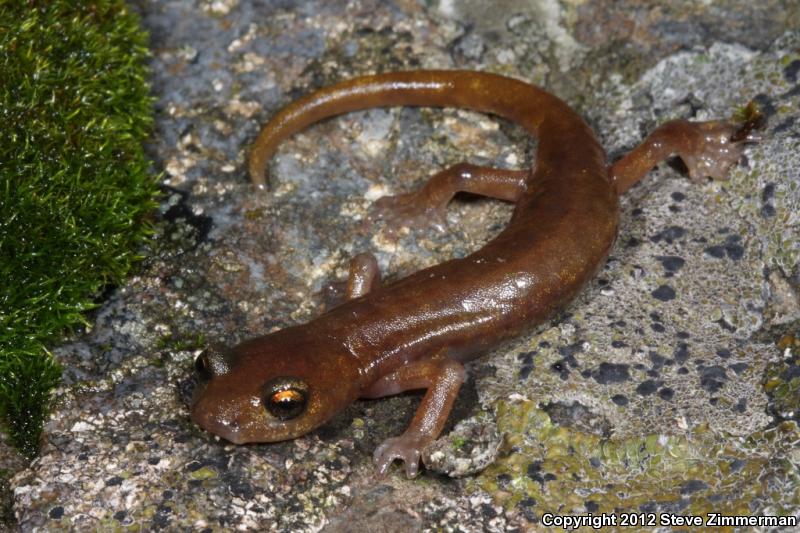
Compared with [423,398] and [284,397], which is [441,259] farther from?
[284,397]

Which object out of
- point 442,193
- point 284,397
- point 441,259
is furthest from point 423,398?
point 442,193

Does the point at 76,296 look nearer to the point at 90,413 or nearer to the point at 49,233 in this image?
the point at 49,233

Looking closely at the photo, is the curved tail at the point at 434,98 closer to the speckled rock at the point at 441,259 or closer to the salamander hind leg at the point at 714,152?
the speckled rock at the point at 441,259

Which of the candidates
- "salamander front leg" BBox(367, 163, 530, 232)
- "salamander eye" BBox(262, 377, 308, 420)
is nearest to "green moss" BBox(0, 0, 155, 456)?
"salamander eye" BBox(262, 377, 308, 420)

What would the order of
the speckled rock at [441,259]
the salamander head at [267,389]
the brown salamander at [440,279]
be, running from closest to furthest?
the speckled rock at [441,259], the salamander head at [267,389], the brown salamander at [440,279]

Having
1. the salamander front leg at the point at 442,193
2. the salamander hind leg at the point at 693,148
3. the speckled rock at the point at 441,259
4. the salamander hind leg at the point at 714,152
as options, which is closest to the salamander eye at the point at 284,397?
the speckled rock at the point at 441,259

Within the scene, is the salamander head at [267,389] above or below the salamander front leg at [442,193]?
below

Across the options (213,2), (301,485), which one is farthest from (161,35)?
(301,485)
